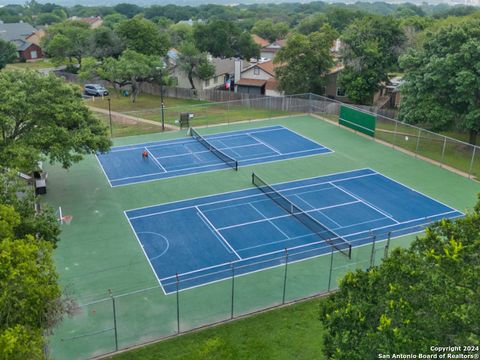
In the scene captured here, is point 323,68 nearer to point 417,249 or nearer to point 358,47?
point 358,47

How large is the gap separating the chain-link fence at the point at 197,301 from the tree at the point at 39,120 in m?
8.67

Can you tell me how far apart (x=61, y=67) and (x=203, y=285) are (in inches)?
2652

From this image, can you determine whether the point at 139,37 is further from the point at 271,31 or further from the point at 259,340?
the point at 271,31

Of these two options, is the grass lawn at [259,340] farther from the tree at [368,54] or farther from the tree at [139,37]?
the tree at [139,37]

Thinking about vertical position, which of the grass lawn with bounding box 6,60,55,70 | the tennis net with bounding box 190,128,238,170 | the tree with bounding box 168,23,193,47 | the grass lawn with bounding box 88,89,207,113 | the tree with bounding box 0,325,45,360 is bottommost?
the grass lawn with bounding box 6,60,55,70

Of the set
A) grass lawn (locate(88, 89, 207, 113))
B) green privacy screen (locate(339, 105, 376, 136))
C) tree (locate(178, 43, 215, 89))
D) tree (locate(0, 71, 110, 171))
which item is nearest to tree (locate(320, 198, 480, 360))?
tree (locate(0, 71, 110, 171))

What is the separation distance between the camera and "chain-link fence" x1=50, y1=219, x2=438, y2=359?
16.3 m

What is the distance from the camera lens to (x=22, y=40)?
8956cm

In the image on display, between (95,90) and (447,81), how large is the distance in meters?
39.3

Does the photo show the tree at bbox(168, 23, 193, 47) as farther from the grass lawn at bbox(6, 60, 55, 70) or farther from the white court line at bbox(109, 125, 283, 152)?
the white court line at bbox(109, 125, 283, 152)

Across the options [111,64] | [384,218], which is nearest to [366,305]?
[384,218]

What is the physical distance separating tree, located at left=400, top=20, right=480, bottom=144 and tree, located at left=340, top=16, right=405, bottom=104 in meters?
11.6

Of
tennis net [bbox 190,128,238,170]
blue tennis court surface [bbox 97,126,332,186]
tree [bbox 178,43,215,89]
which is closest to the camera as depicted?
blue tennis court surface [bbox 97,126,332,186]

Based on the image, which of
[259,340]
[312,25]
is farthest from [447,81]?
[312,25]
